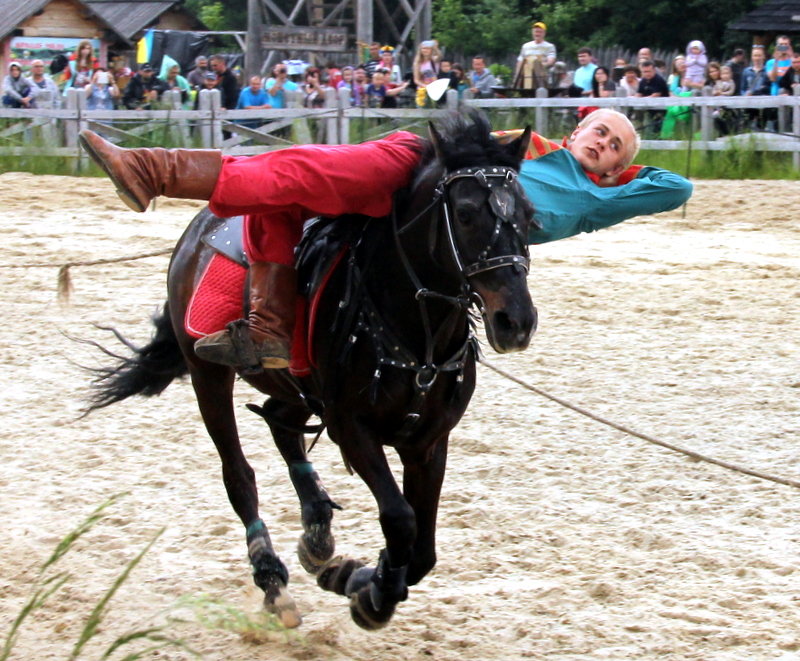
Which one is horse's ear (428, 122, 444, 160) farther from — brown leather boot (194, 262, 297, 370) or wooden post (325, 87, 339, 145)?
wooden post (325, 87, 339, 145)

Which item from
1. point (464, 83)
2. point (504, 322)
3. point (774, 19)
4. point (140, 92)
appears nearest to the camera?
point (504, 322)

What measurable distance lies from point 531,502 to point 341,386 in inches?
63.6

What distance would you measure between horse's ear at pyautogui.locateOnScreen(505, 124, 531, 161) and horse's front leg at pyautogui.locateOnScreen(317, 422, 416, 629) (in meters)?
0.93

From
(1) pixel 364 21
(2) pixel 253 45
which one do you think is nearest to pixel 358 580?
(1) pixel 364 21

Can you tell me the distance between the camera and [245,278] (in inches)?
165

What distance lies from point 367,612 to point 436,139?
1.44 m

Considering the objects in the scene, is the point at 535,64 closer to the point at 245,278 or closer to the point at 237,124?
the point at 237,124

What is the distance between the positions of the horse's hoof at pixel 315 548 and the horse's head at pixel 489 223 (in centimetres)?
129

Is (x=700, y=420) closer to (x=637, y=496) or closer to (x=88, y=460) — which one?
(x=637, y=496)

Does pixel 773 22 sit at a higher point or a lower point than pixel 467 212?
higher

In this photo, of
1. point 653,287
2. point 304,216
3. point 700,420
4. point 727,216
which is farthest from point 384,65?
point 304,216

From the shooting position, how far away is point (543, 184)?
3996 mm

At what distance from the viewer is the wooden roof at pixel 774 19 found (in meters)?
22.5

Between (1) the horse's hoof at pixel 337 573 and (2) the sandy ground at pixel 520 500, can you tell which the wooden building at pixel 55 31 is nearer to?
(2) the sandy ground at pixel 520 500
